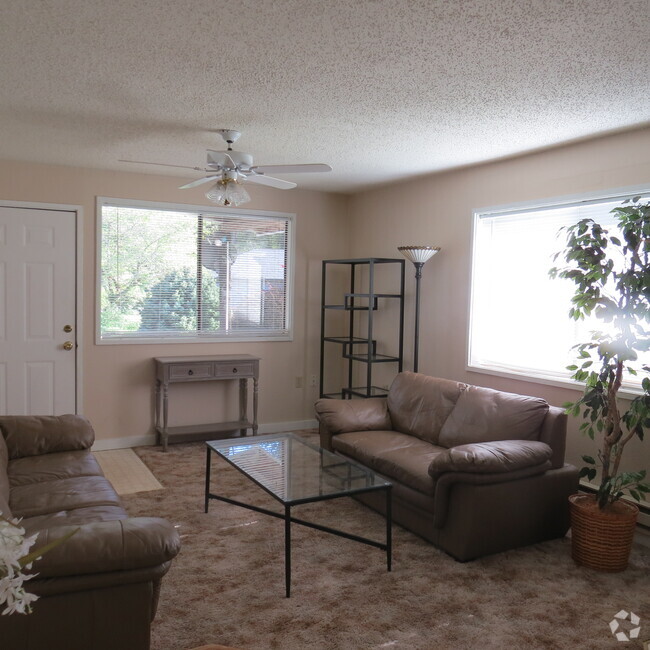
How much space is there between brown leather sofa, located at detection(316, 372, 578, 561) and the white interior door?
2.36 meters

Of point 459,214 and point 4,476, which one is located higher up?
point 459,214

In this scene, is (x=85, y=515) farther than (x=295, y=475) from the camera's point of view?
No

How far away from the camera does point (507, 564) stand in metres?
3.12

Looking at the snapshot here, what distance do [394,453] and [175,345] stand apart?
2616mm

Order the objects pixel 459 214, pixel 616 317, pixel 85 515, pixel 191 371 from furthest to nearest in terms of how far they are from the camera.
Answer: pixel 191 371 < pixel 459 214 < pixel 616 317 < pixel 85 515

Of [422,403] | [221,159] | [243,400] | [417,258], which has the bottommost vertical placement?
[243,400]

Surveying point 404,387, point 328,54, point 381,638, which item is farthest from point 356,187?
point 381,638

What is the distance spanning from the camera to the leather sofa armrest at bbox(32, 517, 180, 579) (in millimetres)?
1819

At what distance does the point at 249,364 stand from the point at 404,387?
164cm

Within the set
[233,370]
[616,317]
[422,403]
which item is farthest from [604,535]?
[233,370]

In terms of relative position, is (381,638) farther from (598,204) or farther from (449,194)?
(449,194)

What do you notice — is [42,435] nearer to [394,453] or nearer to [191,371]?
[191,371]

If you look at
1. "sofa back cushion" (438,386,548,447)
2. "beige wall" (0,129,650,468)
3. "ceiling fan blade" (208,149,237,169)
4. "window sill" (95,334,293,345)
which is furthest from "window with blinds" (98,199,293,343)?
"sofa back cushion" (438,386,548,447)

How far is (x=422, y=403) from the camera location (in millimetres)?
4188
